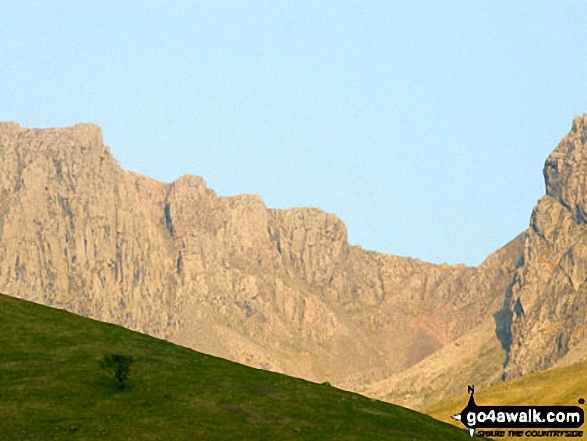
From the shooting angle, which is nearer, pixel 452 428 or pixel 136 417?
pixel 136 417

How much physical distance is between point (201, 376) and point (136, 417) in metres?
13.0

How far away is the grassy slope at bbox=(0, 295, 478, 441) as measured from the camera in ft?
226

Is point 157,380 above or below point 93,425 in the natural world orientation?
above

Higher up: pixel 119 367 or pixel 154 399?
pixel 119 367

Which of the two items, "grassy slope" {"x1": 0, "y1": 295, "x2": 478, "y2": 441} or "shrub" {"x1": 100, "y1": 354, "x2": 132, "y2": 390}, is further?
"shrub" {"x1": 100, "y1": 354, "x2": 132, "y2": 390}

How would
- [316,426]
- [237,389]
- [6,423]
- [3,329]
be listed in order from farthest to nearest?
[3,329] → [237,389] → [316,426] → [6,423]

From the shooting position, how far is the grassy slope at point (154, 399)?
68.8 meters

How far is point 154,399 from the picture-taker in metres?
75.5

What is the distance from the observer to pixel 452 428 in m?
84.0

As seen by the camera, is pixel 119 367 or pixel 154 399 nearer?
pixel 154 399

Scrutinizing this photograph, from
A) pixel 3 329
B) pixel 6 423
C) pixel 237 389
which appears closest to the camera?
pixel 6 423

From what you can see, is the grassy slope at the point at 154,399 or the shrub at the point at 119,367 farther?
the shrub at the point at 119,367

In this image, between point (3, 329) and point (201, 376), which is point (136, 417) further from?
point (3, 329)

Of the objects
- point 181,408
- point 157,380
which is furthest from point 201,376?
point 181,408
